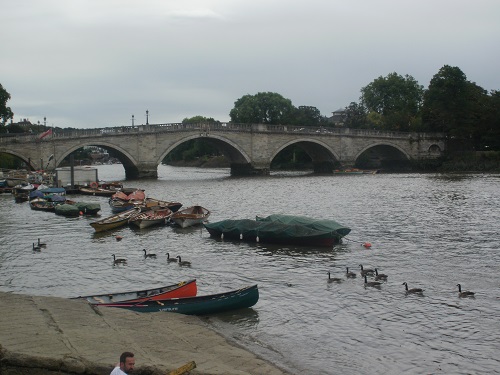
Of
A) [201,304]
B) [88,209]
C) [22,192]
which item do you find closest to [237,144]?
[22,192]

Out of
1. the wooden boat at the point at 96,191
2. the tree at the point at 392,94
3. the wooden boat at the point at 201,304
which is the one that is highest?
the tree at the point at 392,94

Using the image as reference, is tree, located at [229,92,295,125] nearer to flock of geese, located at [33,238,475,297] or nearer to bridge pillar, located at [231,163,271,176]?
bridge pillar, located at [231,163,271,176]

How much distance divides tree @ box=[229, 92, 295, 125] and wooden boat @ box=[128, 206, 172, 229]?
91.9 m

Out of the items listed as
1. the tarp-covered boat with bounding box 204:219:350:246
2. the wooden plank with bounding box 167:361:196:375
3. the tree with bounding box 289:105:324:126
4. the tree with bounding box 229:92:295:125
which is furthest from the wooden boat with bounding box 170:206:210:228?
the tree with bounding box 229:92:295:125

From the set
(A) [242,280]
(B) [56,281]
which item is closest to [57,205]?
(B) [56,281]

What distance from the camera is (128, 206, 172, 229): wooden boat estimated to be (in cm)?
3503

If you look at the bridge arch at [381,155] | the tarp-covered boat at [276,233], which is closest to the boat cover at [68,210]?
the tarp-covered boat at [276,233]

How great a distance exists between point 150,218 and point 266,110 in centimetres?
9733

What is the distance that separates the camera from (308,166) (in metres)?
116

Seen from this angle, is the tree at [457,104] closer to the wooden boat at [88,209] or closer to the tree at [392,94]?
the tree at [392,94]

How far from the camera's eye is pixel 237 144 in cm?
8400

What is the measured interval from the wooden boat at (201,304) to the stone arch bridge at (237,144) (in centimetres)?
5587

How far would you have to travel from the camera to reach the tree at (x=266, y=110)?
12875 centimetres

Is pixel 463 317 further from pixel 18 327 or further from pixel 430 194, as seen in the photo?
pixel 430 194
